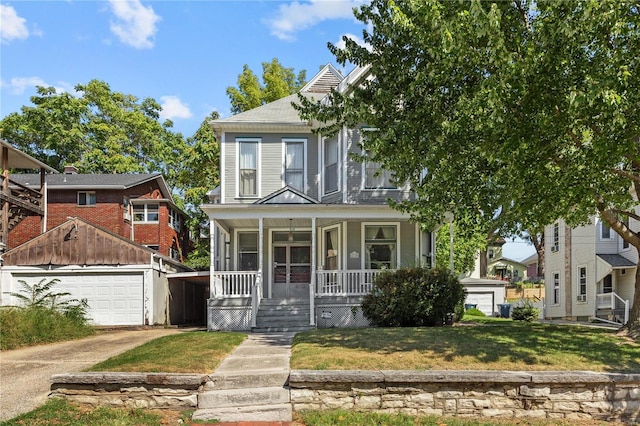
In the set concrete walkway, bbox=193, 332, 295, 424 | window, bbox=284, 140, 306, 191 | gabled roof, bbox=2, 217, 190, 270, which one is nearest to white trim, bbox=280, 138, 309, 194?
window, bbox=284, 140, 306, 191

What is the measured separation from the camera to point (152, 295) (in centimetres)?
1888

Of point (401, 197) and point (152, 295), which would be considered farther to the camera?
point (152, 295)

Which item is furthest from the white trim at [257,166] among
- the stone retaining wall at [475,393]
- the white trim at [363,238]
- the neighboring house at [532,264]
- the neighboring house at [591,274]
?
the neighboring house at [532,264]

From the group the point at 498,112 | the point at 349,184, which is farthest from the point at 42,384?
the point at 349,184

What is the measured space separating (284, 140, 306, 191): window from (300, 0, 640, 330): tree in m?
5.67

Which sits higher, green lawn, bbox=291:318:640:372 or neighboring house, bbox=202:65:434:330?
neighboring house, bbox=202:65:434:330

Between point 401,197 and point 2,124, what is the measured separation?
29737 mm

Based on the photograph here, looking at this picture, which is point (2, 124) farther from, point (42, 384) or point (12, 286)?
point (42, 384)

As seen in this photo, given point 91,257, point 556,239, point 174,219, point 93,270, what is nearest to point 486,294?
point 556,239

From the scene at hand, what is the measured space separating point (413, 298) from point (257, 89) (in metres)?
22.4

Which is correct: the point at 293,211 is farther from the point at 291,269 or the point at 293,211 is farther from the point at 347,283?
the point at 291,269

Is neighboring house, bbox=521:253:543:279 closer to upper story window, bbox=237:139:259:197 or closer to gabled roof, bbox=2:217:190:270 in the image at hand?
upper story window, bbox=237:139:259:197

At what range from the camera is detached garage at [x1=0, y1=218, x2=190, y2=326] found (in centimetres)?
1830

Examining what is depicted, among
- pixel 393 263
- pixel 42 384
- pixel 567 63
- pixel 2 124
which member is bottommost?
pixel 42 384
